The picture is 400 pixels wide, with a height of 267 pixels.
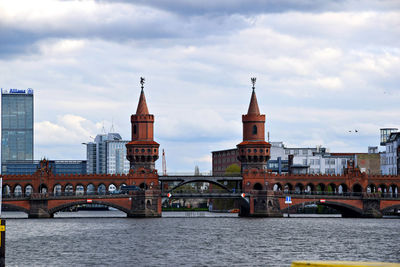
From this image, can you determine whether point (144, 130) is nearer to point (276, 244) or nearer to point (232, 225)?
point (232, 225)

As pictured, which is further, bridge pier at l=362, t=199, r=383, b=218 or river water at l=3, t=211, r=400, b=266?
bridge pier at l=362, t=199, r=383, b=218

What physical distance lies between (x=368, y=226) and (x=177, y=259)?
61861 mm

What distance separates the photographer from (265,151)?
17162 cm

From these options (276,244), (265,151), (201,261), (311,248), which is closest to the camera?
(201,261)

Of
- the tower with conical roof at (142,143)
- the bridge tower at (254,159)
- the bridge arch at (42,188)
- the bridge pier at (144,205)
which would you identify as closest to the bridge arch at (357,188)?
the bridge tower at (254,159)

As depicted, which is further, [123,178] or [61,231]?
[123,178]

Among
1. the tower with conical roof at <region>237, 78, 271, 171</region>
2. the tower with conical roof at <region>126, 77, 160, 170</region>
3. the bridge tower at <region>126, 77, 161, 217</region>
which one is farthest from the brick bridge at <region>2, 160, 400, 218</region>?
the tower with conical roof at <region>237, 78, 271, 171</region>

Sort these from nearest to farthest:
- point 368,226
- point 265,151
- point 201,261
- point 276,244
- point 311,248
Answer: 1. point 201,261
2. point 311,248
3. point 276,244
4. point 368,226
5. point 265,151

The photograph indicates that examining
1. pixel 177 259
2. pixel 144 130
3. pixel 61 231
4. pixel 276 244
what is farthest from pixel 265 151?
pixel 177 259

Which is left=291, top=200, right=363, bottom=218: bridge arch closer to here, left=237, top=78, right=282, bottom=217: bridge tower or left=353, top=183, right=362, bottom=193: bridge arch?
left=353, top=183, right=362, bottom=193: bridge arch

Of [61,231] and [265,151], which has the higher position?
[265,151]

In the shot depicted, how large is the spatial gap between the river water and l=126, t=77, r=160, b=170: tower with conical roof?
39381 millimetres

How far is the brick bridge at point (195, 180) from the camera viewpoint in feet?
527

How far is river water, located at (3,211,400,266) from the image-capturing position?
3009 inches
